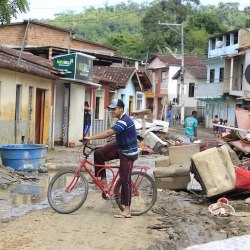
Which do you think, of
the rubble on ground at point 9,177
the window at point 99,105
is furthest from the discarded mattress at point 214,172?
the window at point 99,105

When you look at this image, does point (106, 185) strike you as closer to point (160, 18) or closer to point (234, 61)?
point (234, 61)

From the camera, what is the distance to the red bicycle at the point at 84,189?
8812mm

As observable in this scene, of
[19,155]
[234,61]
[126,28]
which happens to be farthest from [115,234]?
[126,28]

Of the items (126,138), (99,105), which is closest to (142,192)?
(126,138)

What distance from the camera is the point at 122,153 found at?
8633 millimetres

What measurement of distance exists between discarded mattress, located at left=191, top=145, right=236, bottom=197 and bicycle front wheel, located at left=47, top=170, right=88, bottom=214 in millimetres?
2665

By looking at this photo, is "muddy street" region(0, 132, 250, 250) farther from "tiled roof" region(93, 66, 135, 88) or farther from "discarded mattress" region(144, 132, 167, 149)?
"tiled roof" region(93, 66, 135, 88)

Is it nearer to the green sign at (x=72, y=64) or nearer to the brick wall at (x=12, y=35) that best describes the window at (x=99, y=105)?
the green sign at (x=72, y=64)

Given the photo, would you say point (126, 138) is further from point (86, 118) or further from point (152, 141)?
point (86, 118)

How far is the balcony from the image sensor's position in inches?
2021

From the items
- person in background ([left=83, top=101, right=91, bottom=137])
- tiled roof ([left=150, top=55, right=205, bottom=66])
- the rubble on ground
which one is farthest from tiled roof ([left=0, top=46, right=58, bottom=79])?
tiled roof ([left=150, top=55, right=205, bottom=66])

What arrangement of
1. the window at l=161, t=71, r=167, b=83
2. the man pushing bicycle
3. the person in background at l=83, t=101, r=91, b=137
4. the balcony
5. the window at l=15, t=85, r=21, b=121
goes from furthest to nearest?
the window at l=161, t=71, r=167, b=83, the balcony, the person in background at l=83, t=101, r=91, b=137, the window at l=15, t=85, r=21, b=121, the man pushing bicycle

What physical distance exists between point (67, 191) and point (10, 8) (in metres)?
3.25

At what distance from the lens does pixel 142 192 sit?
925 centimetres
